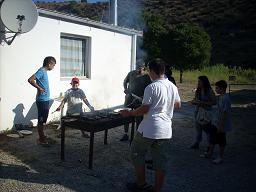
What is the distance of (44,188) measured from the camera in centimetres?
499

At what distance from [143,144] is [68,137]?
3902mm

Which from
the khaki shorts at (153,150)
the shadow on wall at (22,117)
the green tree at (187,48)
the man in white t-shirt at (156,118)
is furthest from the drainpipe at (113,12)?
the green tree at (187,48)

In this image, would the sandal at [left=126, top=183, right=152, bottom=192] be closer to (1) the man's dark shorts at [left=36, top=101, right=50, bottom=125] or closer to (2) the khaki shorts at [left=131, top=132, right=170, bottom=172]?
(2) the khaki shorts at [left=131, top=132, right=170, bottom=172]

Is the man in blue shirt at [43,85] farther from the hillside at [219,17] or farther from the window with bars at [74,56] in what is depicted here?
Result: the hillside at [219,17]

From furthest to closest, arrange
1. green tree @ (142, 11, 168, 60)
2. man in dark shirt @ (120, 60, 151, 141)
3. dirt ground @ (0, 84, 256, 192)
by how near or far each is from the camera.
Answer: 1. green tree @ (142, 11, 168, 60)
2. man in dark shirt @ (120, 60, 151, 141)
3. dirt ground @ (0, 84, 256, 192)

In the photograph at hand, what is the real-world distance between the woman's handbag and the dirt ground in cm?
73

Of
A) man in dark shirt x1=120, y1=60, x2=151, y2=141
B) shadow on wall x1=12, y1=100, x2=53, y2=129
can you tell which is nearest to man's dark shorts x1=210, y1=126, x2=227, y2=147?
man in dark shirt x1=120, y1=60, x2=151, y2=141

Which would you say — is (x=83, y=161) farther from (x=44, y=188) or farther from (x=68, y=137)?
(x=68, y=137)

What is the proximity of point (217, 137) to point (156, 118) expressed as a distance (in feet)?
8.63

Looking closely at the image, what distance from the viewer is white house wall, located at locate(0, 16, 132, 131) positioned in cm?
823

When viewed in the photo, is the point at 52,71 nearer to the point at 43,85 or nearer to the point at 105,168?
the point at 43,85

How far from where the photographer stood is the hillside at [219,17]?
46.6 meters

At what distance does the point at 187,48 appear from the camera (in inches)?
1134

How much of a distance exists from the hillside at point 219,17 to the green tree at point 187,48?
14027 millimetres
